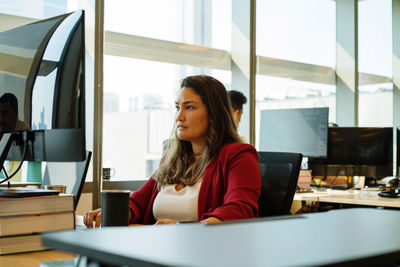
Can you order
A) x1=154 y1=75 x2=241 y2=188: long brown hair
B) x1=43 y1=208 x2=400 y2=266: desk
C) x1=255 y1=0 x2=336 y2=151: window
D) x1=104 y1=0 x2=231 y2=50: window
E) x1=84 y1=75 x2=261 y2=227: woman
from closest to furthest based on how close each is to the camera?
x1=43 y1=208 x2=400 y2=266: desk → x1=84 y1=75 x2=261 y2=227: woman → x1=154 y1=75 x2=241 y2=188: long brown hair → x1=104 y1=0 x2=231 y2=50: window → x1=255 y1=0 x2=336 y2=151: window

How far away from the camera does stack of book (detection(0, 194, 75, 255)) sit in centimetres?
127

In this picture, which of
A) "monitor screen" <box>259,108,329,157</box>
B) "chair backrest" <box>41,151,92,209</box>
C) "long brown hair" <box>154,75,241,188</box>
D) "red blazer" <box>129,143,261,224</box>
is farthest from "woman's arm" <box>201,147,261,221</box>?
"monitor screen" <box>259,108,329,157</box>

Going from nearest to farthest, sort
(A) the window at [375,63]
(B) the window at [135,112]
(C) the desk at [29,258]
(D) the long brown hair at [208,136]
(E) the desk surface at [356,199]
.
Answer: (C) the desk at [29,258] < (D) the long brown hair at [208,136] < (E) the desk surface at [356,199] < (B) the window at [135,112] < (A) the window at [375,63]

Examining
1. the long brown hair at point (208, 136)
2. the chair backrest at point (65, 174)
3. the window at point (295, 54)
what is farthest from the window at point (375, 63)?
the long brown hair at point (208, 136)

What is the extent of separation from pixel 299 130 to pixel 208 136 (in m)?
1.84

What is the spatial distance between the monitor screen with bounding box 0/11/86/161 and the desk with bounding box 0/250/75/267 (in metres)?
0.26

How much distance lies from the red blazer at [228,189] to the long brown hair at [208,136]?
0.05 m

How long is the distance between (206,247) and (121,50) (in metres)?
3.44

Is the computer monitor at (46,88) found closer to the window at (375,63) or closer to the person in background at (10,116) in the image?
the person in background at (10,116)

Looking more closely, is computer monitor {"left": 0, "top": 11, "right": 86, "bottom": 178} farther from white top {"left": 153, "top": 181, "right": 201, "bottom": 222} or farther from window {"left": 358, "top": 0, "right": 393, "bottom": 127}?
window {"left": 358, "top": 0, "right": 393, "bottom": 127}

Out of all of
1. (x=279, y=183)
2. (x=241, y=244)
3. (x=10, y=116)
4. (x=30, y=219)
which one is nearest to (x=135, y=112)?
(x=279, y=183)

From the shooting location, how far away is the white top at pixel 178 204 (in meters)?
1.81

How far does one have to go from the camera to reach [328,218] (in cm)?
94

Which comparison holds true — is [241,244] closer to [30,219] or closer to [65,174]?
[30,219]
